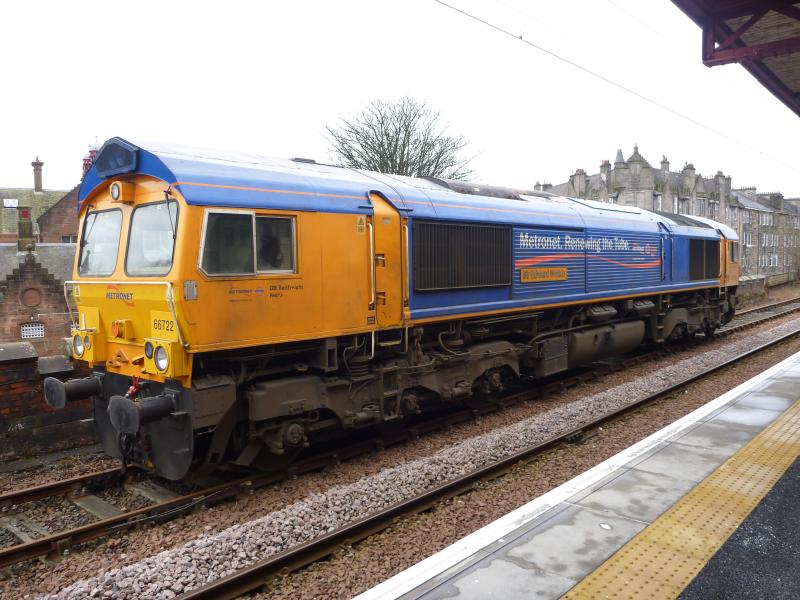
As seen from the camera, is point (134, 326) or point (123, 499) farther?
point (123, 499)

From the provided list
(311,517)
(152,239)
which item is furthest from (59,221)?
(311,517)

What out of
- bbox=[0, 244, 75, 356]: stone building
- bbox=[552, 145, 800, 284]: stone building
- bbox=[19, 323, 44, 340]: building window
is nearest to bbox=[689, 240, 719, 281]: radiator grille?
bbox=[0, 244, 75, 356]: stone building

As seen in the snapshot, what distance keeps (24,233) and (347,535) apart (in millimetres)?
24673

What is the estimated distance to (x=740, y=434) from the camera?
7.61 m

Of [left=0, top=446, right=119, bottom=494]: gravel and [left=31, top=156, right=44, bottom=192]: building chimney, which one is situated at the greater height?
[left=31, top=156, right=44, bottom=192]: building chimney

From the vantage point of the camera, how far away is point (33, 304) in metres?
23.8

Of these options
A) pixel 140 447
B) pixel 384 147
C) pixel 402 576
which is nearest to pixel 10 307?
pixel 384 147

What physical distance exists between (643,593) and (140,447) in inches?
201

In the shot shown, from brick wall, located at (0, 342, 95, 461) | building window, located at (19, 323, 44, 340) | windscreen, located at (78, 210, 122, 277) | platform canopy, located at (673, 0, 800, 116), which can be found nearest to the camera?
windscreen, located at (78, 210, 122, 277)

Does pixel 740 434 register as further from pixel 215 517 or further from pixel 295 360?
pixel 215 517

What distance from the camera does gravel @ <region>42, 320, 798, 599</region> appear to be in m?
4.54

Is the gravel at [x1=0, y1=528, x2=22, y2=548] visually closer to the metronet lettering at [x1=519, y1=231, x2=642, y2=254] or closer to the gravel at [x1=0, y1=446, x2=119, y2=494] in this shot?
the gravel at [x1=0, y1=446, x2=119, y2=494]

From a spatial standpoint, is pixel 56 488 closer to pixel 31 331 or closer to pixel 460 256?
pixel 460 256

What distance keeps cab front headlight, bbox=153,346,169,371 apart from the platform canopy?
7887 millimetres
